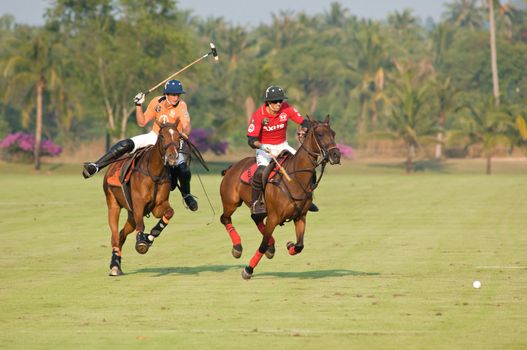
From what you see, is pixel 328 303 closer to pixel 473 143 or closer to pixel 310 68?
pixel 473 143

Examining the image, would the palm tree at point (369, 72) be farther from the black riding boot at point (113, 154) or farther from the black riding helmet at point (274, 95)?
the black riding helmet at point (274, 95)

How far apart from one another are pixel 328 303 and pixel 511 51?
383ft

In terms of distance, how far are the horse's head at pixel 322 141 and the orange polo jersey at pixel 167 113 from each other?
2143 millimetres

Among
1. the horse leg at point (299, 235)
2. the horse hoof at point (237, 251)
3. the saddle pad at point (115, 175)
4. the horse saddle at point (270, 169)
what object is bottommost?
the horse hoof at point (237, 251)

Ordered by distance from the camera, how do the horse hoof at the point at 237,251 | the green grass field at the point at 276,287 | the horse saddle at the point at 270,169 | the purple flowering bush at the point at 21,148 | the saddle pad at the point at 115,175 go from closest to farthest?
the green grass field at the point at 276,287 < the horse saddle at the point at 270,169 < the horse hoof at the point at 237,251 < the saddle pad at the point at 115,175 < the purple flowering bush at the point at 21,148

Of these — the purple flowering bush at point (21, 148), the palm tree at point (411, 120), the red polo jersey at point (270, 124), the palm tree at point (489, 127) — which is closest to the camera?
the red polo jersey at point (270, 124)

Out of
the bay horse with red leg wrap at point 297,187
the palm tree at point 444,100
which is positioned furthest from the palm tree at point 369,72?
the bay horse with red leg wrap at point 297,187

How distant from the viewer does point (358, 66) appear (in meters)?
133

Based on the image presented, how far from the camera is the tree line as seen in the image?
94812 mm

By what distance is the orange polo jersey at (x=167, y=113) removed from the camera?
20.1 meters

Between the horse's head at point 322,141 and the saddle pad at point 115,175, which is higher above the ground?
the horse's head at point 322,141

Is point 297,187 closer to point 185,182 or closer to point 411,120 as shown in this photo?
point 185,182

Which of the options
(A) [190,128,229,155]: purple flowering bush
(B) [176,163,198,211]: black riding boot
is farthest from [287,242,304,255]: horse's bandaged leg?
(A) [190,128,229,155]: purple flowering bush

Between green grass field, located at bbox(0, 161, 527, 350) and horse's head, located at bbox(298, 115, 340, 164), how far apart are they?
6.31ft
